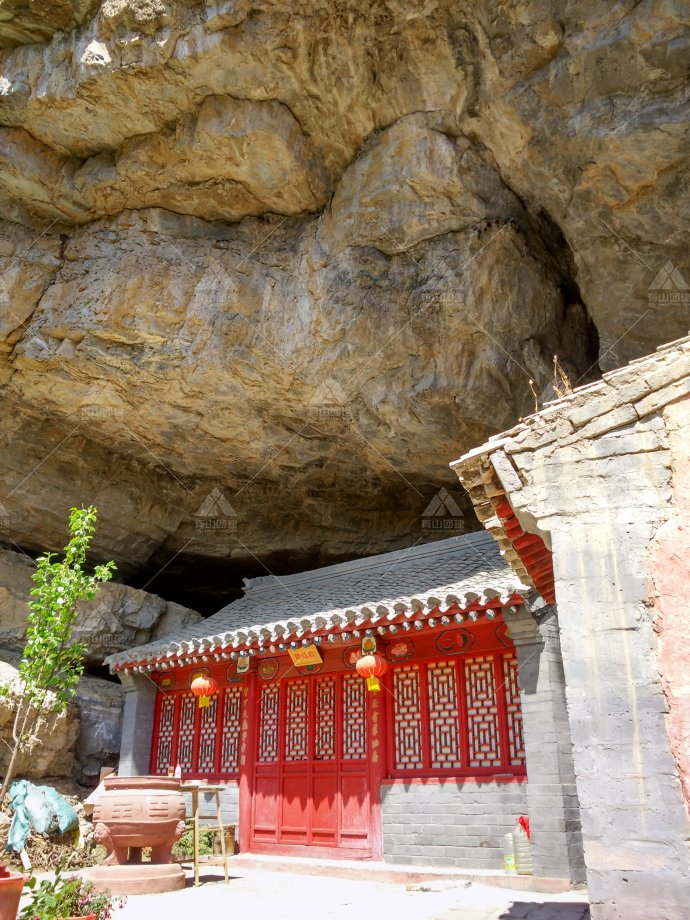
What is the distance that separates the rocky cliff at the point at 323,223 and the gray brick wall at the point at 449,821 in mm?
5233

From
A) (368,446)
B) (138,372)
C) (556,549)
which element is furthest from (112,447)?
(556,549)

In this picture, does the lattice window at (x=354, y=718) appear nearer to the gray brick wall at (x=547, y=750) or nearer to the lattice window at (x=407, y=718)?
the lattice window at (x=407, y=718)

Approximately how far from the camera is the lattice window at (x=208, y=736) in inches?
441

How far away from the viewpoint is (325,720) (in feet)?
32.5

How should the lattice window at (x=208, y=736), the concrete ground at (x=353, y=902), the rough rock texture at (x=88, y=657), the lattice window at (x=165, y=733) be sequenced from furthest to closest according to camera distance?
the lattice window at (x=165, y=733)
the rough rock texture at (x=88, y=657)
the lattice window at (x=208, y=736)
the concrete ground at (x=353, y=902)

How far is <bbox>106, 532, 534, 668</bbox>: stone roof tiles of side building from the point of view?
8.39 meters

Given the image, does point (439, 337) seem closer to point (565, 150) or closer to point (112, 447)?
point (565, 150)

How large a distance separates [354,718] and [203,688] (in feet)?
8.61

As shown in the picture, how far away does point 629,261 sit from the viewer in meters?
9.11

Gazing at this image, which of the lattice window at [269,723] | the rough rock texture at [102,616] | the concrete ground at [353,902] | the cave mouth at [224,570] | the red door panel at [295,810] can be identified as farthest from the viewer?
the cave mouth at [224,570]

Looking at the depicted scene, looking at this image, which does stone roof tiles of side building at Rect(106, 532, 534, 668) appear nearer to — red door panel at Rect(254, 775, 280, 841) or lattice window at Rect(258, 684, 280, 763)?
lattice window at Rect(258, 684, 280, 763)

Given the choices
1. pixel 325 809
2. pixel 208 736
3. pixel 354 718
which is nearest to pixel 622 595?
pixel 354 718

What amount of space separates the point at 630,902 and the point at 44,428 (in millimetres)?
12258

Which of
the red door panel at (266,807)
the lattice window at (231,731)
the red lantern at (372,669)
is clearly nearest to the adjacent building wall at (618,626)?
the red lantern at (372,669)
